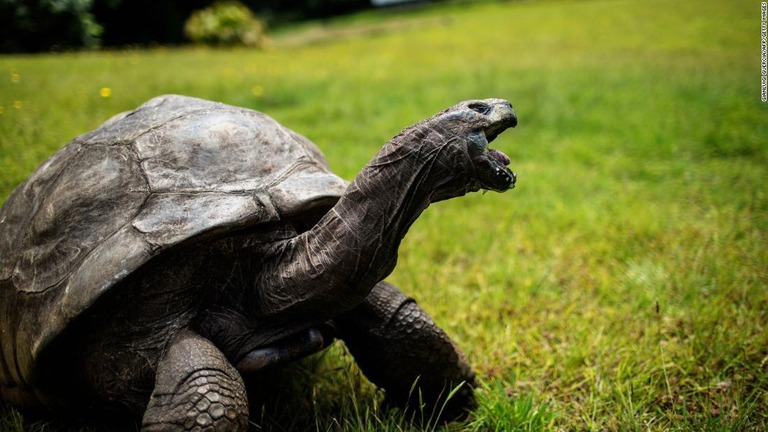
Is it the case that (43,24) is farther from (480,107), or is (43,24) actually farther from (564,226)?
(564,226)

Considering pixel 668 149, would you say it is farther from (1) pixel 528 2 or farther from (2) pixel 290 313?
(1) pixel 528 2

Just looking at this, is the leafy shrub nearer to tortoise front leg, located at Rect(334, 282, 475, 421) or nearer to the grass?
the grass

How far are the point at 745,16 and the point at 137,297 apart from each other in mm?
14856

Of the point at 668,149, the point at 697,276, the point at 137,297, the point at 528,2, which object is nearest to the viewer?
the point at 137,297

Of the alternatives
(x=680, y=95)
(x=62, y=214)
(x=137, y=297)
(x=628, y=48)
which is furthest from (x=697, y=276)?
(x=628, y=48)

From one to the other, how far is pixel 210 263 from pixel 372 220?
63cm

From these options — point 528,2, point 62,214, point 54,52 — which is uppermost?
point 54,52

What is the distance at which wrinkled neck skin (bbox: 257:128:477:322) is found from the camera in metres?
1.81

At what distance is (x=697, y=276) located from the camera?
3.27 m

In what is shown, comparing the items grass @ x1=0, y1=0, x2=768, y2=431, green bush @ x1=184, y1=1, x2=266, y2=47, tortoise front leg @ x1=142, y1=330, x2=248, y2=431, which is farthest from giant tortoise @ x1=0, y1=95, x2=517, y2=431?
green bush @ x1=184, y1=1, x2=266, y2=47

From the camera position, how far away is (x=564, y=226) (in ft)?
14.3

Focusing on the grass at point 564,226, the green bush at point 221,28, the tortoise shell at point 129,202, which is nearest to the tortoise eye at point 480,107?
the tortoise shell at point 129,202

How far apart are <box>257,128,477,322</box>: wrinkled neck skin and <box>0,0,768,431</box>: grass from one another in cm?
53

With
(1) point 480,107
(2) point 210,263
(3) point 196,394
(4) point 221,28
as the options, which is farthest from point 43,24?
(4) point 221,28
